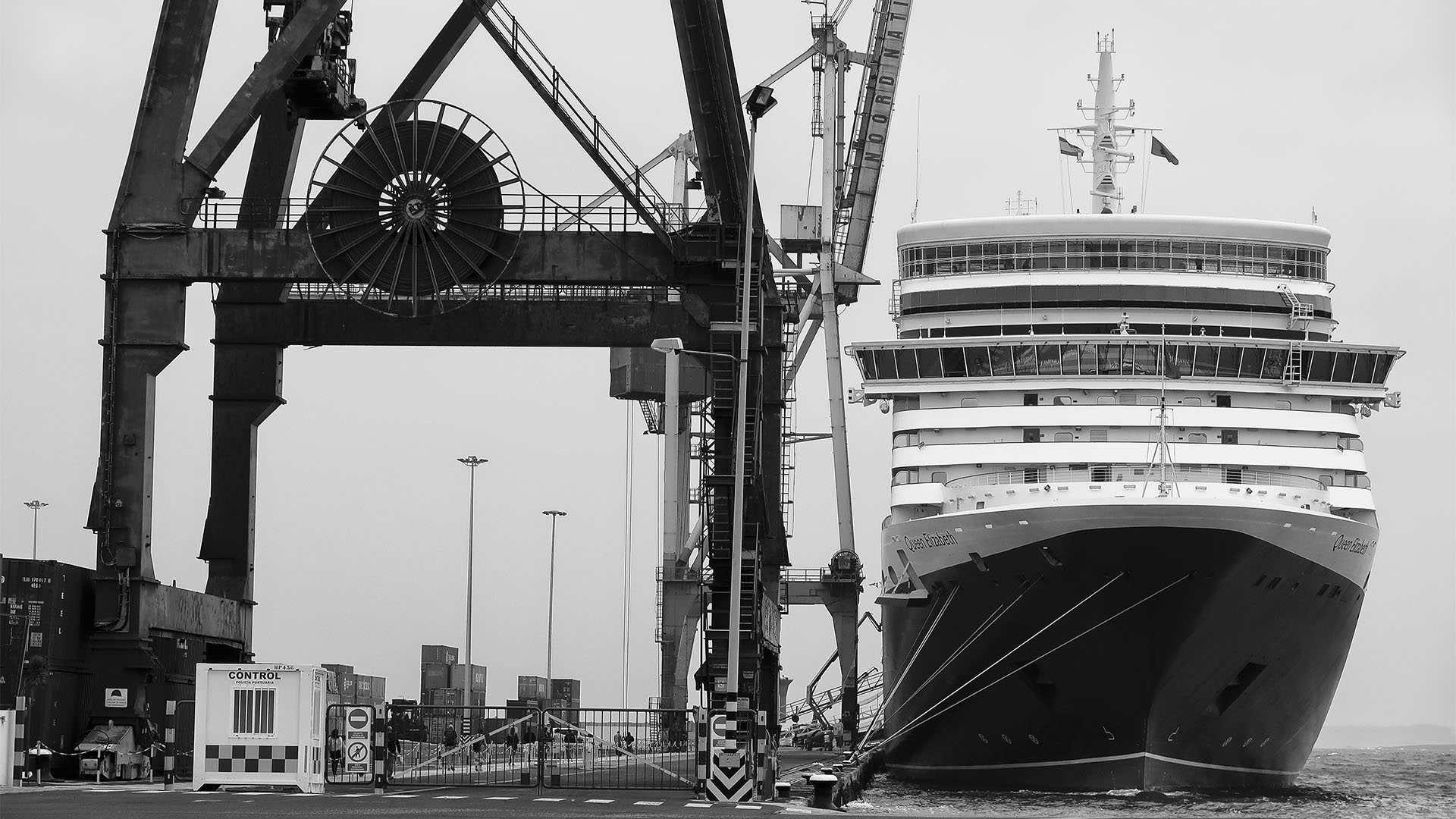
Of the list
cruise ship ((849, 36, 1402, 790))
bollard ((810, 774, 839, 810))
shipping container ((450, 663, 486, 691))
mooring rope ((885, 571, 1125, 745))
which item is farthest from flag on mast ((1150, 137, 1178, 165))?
shipping container ((450, 663, 486, 691))

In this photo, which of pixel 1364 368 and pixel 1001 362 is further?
pixel 1364 368

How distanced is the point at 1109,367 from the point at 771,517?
27.8 ft

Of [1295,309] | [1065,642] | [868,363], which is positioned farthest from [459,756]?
[1295,309]

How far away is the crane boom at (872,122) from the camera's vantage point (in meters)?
60.0

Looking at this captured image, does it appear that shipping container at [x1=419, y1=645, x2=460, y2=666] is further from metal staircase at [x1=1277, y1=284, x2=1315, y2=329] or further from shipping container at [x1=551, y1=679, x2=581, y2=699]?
metal staircase at [x1=1277, y1=284, x2=1315, y2=329]

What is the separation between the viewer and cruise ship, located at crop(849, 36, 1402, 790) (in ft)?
119

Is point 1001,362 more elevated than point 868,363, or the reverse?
point 868,363

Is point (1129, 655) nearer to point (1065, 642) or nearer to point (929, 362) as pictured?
point (1065, 642)

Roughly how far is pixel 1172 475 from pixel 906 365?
6650mm

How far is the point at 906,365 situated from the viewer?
42188 millimetres

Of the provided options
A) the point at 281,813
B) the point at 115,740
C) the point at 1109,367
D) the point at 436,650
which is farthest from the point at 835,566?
the point at 436,650

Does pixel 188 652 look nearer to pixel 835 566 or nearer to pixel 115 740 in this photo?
pixel 115 740

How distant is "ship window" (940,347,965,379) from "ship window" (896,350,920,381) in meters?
0.67

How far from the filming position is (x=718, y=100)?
34688 mm
